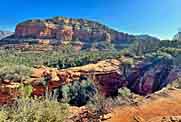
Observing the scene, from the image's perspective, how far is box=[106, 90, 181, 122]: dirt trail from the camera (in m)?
12.5

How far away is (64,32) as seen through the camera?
3516 inches

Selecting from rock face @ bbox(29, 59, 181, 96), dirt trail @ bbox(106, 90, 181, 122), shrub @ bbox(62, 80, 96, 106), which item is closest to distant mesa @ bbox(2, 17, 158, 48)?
rock face @ bbox(29, 59, 181, 96)

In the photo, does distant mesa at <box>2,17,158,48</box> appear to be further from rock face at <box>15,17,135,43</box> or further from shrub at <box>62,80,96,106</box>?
shrub at <box>62,80,96,106</box>

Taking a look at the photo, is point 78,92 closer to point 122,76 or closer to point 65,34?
point 122,76

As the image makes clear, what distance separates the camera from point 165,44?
4981 cm

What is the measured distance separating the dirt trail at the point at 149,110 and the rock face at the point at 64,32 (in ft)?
244

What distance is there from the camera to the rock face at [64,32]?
3484 inches

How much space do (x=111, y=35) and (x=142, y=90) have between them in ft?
205

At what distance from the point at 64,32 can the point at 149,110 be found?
255 feet

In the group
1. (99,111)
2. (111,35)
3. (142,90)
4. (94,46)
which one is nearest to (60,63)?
(142,90)

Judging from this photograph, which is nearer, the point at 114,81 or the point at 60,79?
the point at 60,79

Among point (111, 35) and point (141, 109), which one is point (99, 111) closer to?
point (141, 109)

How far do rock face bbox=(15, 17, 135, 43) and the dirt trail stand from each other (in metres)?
74.2

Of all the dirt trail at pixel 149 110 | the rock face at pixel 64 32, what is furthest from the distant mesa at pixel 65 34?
the dirt trail at pixel 149 110
